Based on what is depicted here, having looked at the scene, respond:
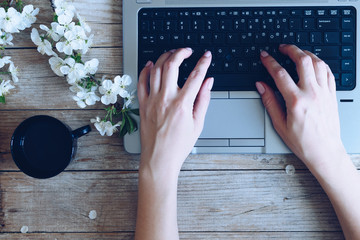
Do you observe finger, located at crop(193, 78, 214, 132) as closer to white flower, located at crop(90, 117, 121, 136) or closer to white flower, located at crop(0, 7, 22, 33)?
white flower, located at crop(90, 117, 121, 136)

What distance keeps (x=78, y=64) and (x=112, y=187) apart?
0.94ft

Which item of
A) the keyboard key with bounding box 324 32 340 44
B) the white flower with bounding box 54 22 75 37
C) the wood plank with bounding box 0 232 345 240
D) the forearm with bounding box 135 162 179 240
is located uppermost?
the keyboard key with bounding box 324 32 340 44

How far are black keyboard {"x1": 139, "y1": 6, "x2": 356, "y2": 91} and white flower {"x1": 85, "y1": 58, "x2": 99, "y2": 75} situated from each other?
12 cm

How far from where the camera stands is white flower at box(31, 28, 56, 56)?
0.68 m

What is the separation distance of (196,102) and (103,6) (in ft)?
1.05

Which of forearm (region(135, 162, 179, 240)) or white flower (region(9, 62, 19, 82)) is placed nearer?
forearm (region(135, 162, 179, 240))

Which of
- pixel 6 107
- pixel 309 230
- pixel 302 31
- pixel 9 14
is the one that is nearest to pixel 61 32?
pixel 9 14

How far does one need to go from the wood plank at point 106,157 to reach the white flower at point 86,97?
46mm

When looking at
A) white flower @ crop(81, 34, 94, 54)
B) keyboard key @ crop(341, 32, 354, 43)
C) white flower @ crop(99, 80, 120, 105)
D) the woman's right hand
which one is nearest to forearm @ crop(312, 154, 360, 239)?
the woman's right hand

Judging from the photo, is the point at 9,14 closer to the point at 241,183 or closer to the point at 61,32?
the point at 61,32

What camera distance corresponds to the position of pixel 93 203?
0.72 m

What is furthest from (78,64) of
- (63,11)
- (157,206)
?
(157,206)

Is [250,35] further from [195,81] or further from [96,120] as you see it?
[96,120]

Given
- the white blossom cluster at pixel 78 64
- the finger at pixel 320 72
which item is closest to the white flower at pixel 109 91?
the white blossom cluster at pixel 78 64
